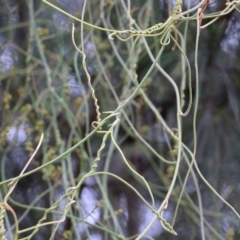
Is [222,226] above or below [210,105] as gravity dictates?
below

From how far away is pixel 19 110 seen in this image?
0.90 metres

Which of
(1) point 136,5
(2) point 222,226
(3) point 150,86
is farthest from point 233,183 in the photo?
(1) point 136,5

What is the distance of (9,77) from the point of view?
90cm

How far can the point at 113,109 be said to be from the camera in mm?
902

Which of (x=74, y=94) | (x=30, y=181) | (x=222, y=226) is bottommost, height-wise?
(x=222, y=226)

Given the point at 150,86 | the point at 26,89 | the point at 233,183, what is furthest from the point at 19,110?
the point at 233,183

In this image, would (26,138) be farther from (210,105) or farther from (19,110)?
(210,105)

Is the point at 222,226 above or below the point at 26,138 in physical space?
below

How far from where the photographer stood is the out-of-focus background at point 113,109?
89cm

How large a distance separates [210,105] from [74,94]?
0.22 m

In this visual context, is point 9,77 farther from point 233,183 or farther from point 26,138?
point 233,183

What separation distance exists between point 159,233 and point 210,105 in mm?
221

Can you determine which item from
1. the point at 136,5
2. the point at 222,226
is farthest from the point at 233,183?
the point at 136,5

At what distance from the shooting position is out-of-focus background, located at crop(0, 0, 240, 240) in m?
0.89
